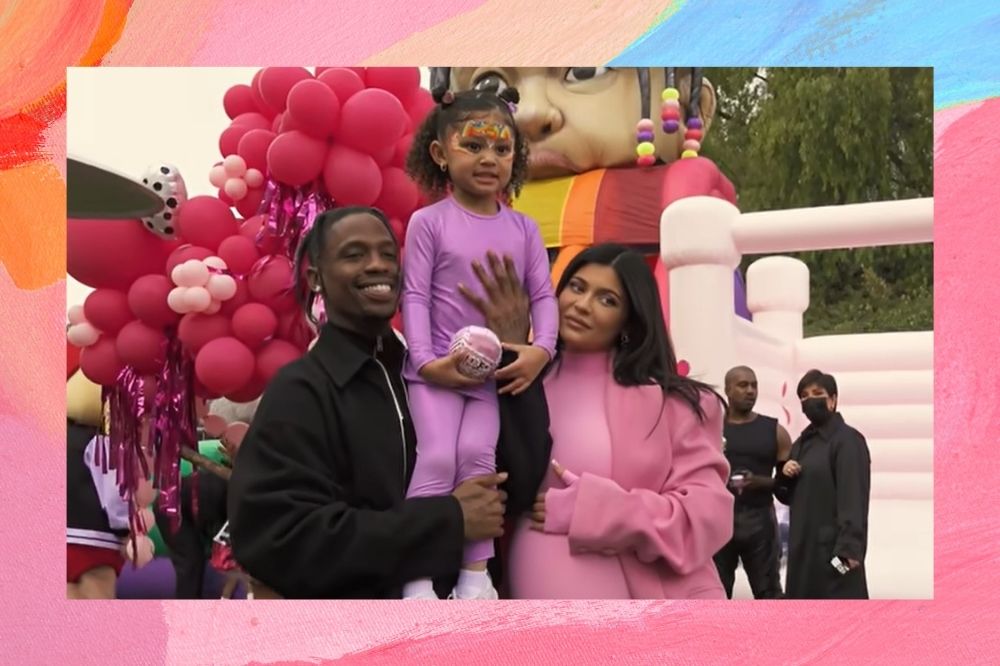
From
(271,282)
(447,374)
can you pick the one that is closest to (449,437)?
(447,374)

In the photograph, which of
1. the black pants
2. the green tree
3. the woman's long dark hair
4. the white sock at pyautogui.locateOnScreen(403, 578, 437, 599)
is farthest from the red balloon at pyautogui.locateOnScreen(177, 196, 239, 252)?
the black pants

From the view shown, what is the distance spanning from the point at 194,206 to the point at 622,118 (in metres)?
1.17

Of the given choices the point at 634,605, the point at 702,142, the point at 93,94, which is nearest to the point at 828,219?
the point at 702,142

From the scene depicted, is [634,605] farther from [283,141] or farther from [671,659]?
[283,141]

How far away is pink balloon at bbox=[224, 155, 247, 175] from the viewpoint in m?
3.19

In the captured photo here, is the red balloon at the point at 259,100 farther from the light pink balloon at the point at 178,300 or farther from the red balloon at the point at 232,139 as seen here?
the light pink balloon at the point at 178,300

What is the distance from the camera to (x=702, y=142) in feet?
11.3

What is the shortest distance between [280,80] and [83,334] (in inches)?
32.7

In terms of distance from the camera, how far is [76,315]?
10.6 feet

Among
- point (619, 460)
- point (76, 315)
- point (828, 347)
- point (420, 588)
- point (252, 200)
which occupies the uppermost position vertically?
point (252, 200)

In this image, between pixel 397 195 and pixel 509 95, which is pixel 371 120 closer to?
pixel 397 195

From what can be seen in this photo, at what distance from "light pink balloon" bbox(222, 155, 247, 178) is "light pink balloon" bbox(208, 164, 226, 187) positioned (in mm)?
12

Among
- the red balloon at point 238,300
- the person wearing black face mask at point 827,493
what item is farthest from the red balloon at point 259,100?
the person wearing black face mask at point 827,493

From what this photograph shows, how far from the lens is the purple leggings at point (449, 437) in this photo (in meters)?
2.99
